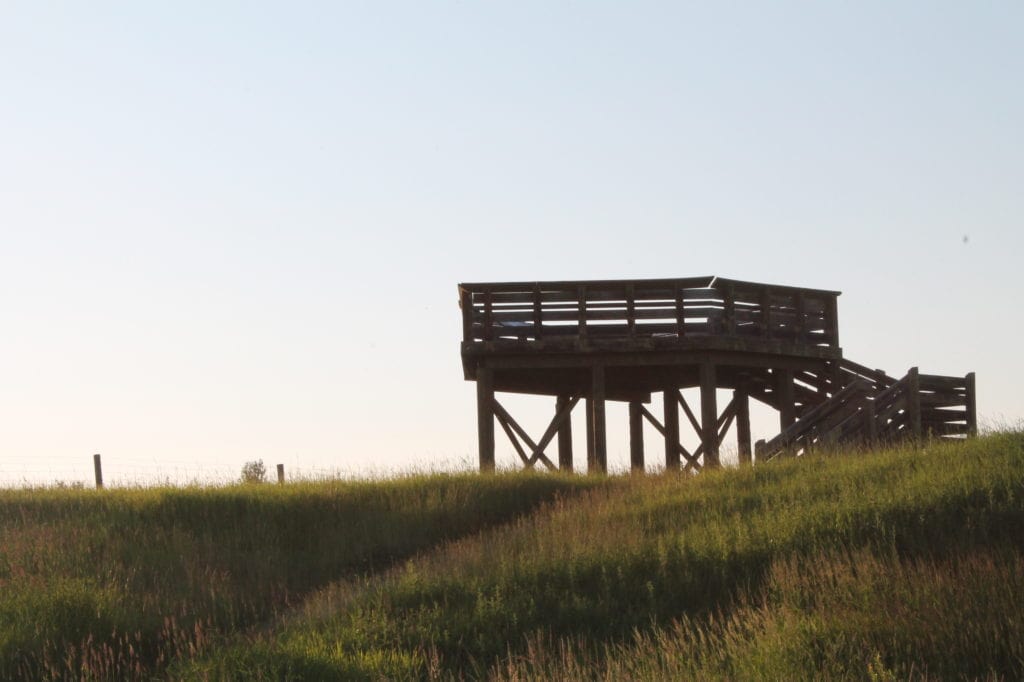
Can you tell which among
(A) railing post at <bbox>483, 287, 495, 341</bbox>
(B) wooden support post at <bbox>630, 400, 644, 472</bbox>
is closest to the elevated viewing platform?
(A) railing post at <bbox>483, 287, 495, 341</bbox>

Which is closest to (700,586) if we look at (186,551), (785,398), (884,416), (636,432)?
(186,551)

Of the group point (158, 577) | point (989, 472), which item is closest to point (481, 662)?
point (158, 577)

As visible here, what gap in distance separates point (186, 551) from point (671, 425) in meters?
14.0

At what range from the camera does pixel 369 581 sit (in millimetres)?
16391

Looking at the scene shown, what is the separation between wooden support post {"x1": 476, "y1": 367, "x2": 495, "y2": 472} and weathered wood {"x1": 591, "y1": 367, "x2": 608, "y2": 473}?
202 centimetres

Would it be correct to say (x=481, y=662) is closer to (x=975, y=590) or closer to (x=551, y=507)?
(x=975, y=590)

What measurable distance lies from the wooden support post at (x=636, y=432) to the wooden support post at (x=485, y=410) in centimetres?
513

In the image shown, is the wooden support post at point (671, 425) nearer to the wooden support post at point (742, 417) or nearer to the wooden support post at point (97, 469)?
the wooden support post at point (742, 417)

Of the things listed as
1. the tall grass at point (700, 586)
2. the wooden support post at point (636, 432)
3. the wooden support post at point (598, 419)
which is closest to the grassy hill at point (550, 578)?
the tall grass at point (700, 586)

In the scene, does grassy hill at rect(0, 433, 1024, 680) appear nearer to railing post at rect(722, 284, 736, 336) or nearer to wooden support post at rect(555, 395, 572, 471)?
railing post at rect(722, 284, 736, 336)

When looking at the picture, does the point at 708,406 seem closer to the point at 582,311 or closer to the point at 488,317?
the point at 582,311

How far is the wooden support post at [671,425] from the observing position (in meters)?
29.9

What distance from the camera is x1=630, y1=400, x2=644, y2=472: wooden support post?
3111cm

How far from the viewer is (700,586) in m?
14.6
